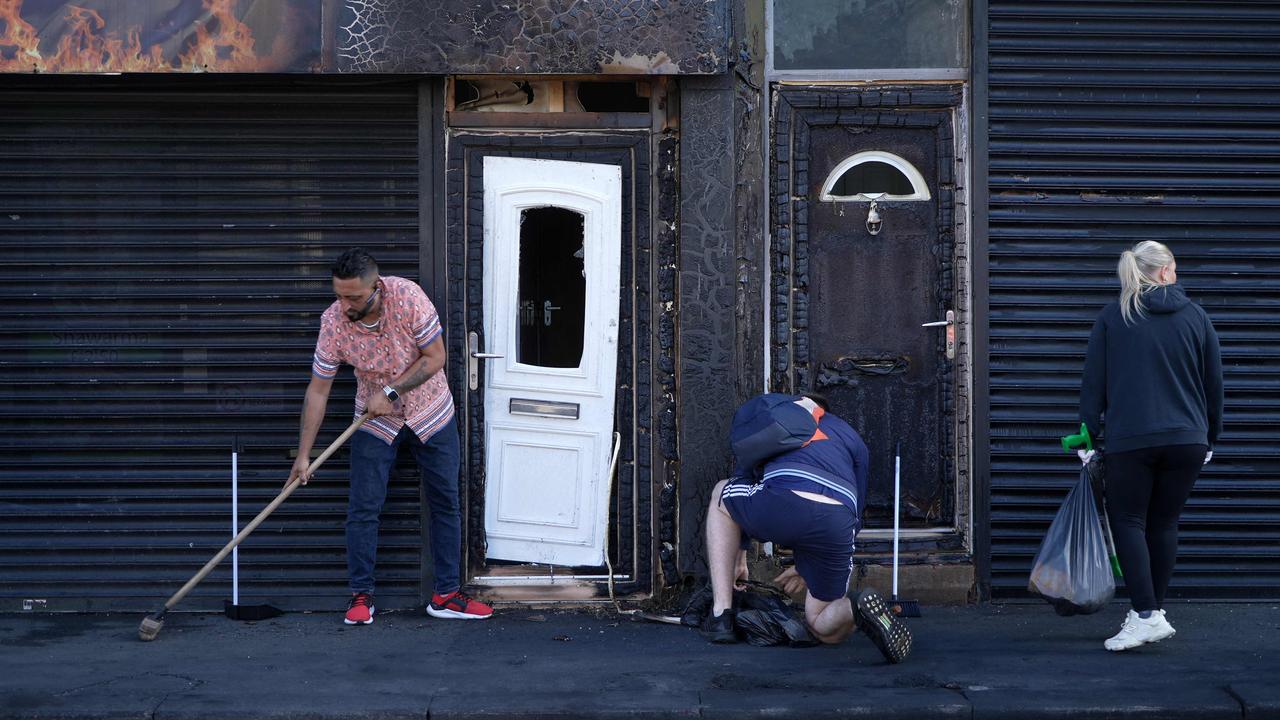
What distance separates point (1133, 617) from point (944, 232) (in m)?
2.26

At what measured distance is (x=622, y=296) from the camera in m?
7.06

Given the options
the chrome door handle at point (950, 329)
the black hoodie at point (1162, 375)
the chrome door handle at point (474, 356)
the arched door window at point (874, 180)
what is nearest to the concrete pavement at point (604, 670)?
the black hoodie at point (1162, 375)

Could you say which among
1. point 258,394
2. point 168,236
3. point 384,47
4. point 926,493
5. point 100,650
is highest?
point 384,47

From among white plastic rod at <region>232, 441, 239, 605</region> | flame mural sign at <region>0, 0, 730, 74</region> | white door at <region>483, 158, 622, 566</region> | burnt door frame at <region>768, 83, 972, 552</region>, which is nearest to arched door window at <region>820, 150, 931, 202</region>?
burnt door frame at <region>768, 83, 972, 552</region>

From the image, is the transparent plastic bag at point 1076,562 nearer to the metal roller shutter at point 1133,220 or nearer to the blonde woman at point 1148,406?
the blonde woman at point 1148,406

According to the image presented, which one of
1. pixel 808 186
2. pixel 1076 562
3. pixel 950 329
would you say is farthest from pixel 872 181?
pixel 1076 562

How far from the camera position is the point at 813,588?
6031 mm

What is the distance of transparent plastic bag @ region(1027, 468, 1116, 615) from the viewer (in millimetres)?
5871

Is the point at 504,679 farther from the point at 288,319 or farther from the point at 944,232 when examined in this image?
the point at 944,232

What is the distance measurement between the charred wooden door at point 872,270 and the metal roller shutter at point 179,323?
81.8 inches

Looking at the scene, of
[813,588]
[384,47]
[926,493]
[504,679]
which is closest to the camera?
[504,679]

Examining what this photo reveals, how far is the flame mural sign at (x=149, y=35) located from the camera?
21.8 ft

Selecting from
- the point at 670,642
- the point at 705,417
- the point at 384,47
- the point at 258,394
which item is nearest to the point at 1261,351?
the point at 705,417

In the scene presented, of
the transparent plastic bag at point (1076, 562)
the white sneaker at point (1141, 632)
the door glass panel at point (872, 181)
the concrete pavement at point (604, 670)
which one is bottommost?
the concrete pavement at point (604, 670)
